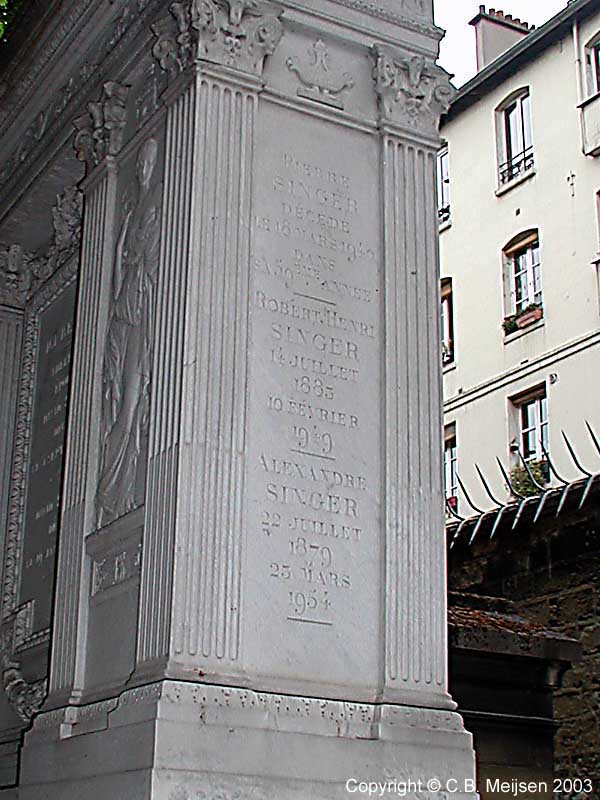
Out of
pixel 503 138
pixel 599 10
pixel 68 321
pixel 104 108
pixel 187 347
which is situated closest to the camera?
pixel 187 347

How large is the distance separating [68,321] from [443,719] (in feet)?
16.8

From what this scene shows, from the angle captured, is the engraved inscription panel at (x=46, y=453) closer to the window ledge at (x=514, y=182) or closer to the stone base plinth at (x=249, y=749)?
the stone base plinth at (x=249, y=749)

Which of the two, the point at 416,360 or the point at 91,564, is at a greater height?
the point at 416,360

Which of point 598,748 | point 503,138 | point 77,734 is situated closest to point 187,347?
point 77,734

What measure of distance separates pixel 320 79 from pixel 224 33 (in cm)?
78

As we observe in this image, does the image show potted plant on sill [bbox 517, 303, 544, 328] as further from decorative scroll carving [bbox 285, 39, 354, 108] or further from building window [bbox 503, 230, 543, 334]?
decorative scroll carving [bbox 285, 39, 354, 108]

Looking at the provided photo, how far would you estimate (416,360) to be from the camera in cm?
865

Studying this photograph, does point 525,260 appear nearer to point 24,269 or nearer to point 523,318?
point 523,318

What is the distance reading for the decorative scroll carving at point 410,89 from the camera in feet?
29.6

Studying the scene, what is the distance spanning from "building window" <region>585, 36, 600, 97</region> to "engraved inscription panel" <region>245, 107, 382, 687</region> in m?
19.7

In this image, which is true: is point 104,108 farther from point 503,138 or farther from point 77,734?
point 503,138

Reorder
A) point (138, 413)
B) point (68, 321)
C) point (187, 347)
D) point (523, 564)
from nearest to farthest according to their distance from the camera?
point (187, 347) < point (138, 413) < point (68, 321) < point (523, 564)

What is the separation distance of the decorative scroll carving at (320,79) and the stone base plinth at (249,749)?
3.86m

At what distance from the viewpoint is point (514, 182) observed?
29.3 m
